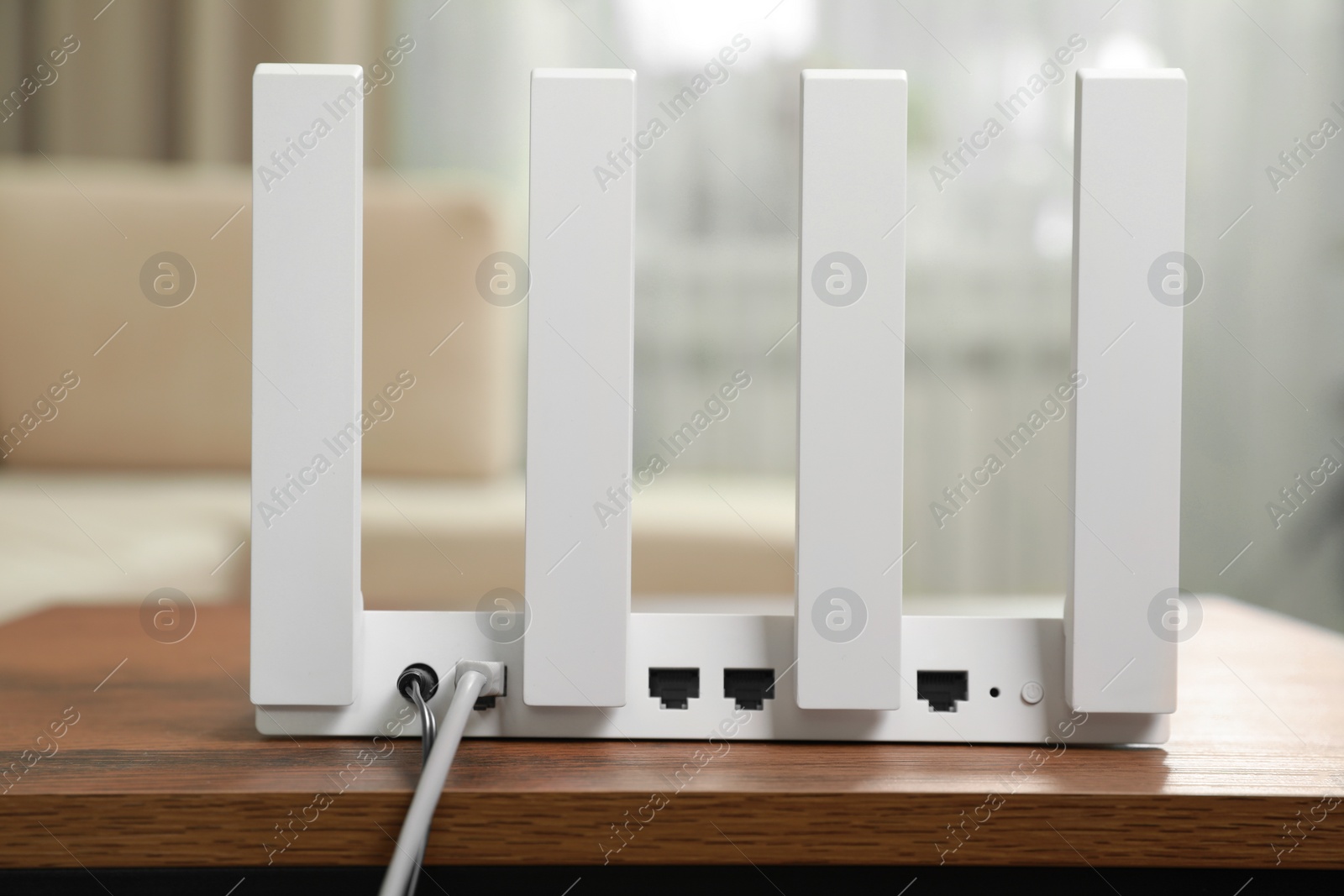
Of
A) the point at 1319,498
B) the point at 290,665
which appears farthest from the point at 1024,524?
the point at 290,665

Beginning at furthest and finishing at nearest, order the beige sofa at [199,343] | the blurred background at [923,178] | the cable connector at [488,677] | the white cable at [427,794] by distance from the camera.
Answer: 1. the blurred background at [923,178]
2. the beige sofa at [199,343]
3. the cable connector at [488,677]
4. the white cable at [427,794]

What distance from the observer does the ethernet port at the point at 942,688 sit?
39cm

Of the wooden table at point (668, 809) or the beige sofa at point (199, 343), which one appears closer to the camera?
the wooden table at point (668, 809)

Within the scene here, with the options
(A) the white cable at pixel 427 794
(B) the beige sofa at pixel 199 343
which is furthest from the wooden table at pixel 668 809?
(B) the beige sofa at pixel 199 343

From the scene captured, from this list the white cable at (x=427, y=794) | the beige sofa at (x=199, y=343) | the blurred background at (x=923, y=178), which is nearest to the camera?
the white cable at (x=427, y=794)

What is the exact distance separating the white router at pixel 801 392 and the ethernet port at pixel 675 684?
0.02 meters

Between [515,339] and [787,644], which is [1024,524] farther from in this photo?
[787,644]

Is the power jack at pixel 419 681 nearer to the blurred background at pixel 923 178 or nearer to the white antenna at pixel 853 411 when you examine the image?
the white antenna at pixel 853 411

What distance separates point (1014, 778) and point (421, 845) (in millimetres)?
204

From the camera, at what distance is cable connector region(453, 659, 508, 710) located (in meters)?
0.38

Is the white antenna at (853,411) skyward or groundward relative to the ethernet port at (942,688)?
skyward

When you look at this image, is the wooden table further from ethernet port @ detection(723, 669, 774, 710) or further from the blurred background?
the blurred background

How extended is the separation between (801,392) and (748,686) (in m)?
0.12

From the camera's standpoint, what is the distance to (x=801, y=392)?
0.38m
